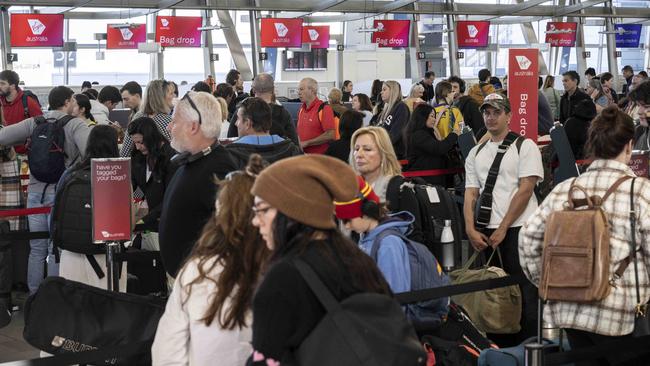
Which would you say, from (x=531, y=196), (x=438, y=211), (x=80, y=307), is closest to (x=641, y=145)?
(x=531, y=196)

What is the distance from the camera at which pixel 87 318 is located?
358 cm

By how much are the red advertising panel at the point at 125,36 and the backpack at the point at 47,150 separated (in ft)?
43.6

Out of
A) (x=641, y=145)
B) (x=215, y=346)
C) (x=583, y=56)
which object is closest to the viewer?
(x=215, y=346)

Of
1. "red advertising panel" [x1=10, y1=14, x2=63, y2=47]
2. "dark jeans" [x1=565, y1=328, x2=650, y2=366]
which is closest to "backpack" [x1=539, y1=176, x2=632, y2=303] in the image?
"dark jeans" [x1=565, y1=328, x2=650, y2=366]

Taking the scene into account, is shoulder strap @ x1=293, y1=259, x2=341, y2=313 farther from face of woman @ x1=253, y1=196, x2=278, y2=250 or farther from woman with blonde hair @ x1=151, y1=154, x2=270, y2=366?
woman with blonde hair @ x1=151, y1=154, x2=270, y2=366

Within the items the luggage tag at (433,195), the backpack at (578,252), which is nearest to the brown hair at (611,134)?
the backpack at (578,252)

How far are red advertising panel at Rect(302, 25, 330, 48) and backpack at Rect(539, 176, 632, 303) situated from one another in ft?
61.6

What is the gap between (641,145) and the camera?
6207 mm

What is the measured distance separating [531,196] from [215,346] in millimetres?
3258

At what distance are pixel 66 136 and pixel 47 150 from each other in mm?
171

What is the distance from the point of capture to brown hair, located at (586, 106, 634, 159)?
12.8 feet

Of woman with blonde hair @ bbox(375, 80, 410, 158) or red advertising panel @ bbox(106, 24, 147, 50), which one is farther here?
red advertising panel @ bbox(106, 24, 147, 50)

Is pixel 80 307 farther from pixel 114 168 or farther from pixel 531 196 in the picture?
pixel 531 196

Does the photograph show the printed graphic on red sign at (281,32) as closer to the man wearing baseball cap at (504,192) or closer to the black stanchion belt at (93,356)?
the man wearing baseball cap at (504,192)
